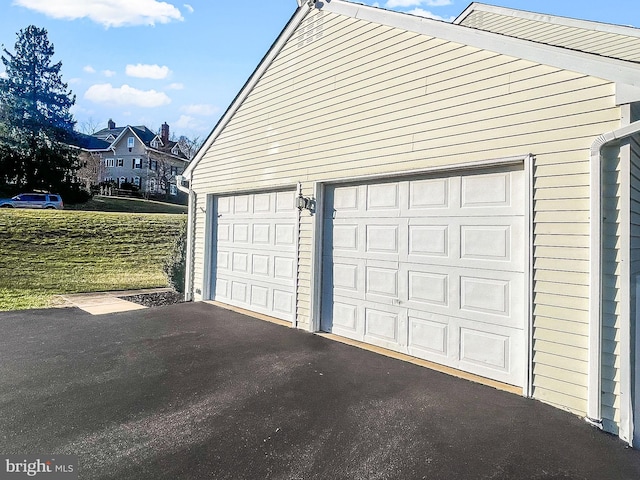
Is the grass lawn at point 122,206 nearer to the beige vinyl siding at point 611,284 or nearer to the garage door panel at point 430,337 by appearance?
the garage door panel at point 430,337

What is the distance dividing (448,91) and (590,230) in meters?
2.12

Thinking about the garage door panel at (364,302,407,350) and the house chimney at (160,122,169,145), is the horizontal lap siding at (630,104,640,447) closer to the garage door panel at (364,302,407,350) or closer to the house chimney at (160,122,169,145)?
the garage door panel at (364,302,407,350)

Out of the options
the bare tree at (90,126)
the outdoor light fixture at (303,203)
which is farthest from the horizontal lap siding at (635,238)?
the bare tree at (90,126)

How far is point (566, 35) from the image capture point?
256 inches

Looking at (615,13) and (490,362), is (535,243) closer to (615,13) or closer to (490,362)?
(490,362)

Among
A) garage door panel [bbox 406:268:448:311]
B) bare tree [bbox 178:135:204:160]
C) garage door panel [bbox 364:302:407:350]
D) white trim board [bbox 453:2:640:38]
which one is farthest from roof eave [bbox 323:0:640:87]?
bare tree [bbox 178:135:204:160]

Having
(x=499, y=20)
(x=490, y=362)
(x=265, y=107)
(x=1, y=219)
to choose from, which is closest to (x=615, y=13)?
(x=499, y=20)

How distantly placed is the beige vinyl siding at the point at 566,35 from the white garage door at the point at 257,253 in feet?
16.1

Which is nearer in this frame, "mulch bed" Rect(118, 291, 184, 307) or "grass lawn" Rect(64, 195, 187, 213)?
"mulch bed" Rect(118, 291, 184, 307)

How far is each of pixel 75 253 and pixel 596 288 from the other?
15.6 metres

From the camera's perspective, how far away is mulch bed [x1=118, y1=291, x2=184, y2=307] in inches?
310

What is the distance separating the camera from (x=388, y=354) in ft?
15.0

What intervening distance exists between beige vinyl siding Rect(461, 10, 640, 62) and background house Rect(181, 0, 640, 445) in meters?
0.03

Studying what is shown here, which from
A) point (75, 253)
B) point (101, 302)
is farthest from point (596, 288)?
point (75, 253)
